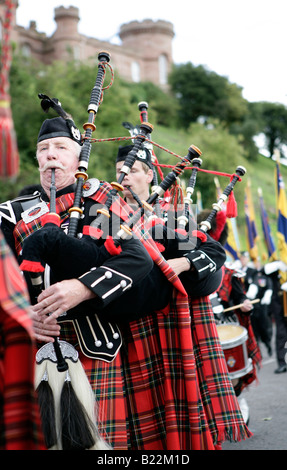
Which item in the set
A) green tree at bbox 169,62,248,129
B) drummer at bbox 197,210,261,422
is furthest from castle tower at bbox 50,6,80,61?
drummer at bbox 197,210,261,422

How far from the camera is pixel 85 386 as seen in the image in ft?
7.32

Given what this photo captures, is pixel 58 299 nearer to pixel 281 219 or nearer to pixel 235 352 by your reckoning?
pixel 235 352

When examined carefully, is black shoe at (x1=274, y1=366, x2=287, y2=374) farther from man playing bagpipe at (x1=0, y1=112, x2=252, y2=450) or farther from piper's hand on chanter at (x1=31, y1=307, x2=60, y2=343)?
piper's hand on chanter at (x1=31, y1=307, x2=60, y2=343)

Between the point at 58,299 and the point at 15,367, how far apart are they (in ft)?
2.33

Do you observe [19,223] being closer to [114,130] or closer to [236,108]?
[114,130]

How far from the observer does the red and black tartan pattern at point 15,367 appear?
1313 millimetres

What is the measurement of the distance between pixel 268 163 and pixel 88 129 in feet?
190

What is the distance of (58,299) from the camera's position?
2.08 metres

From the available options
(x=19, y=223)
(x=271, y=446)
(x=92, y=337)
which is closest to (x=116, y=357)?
(x=92, y=337)

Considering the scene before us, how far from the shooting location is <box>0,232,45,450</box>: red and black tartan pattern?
1313 millimetres

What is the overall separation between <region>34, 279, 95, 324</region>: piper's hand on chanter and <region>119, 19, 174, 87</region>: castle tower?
68465 millimetres

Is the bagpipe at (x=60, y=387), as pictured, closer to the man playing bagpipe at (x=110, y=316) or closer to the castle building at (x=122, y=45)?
the man playing bagpipe at (x=110, y=316)
